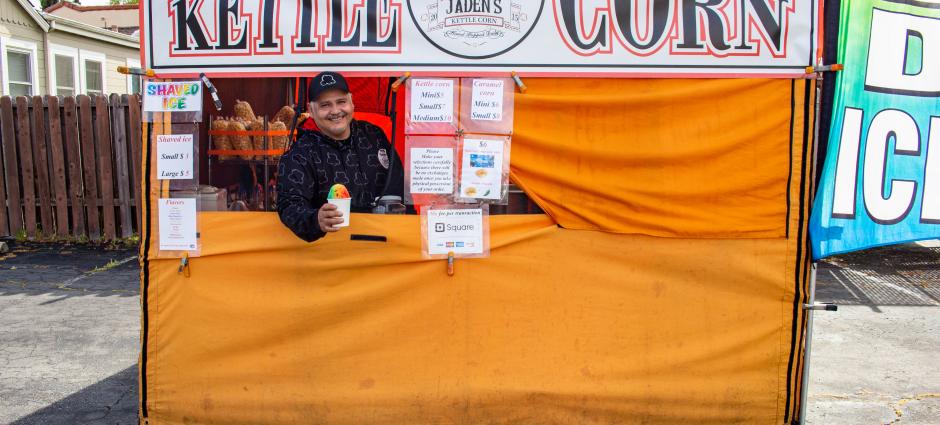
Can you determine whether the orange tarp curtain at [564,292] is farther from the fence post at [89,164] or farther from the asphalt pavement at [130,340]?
the fence post at [89,164]

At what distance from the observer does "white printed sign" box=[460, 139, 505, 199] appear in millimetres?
3555

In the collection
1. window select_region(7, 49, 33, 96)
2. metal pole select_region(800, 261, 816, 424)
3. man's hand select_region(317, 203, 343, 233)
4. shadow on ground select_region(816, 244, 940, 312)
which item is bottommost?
shadow on ground select_region(816, 244, 940, 312)

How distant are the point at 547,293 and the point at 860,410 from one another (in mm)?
2449

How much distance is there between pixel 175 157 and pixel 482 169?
5.29 feet

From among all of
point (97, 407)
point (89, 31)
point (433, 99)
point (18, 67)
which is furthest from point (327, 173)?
point (89, 31)

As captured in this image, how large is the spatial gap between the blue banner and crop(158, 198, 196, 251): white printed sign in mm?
3219

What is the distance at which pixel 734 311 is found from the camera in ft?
12.0

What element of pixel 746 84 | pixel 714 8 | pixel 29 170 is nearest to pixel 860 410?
pixel 746 84

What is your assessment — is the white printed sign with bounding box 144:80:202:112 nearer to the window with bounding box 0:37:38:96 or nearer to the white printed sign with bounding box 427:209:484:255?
the white printed sign with bounding box 427:209:484:255

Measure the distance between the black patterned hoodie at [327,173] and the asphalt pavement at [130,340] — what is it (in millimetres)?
1972

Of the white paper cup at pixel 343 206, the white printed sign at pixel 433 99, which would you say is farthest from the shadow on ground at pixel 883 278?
the white paper cup at pixel 343 206

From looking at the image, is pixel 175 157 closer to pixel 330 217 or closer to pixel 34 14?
pixel 330 217

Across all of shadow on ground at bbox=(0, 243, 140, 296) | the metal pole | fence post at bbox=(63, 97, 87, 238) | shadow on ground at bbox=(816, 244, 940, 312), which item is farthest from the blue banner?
fence post at bbox=(63, 97, 87, 238)

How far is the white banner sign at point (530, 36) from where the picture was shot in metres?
3.47
